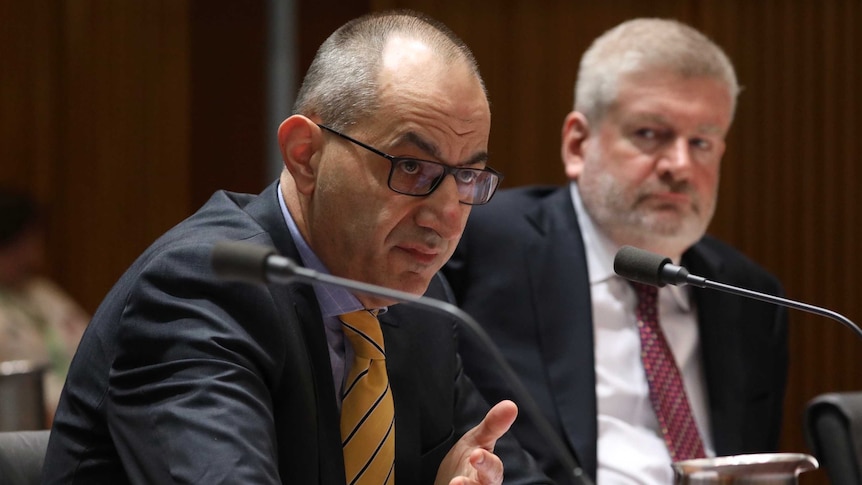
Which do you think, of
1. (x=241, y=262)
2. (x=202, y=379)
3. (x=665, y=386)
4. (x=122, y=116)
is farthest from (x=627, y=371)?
(x=122, y=116)

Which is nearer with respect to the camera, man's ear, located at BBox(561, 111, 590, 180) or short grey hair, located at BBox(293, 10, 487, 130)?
short grey hair, located at BBox(293, 10, 487, 130)

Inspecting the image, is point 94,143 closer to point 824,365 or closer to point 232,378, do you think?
point 824,365

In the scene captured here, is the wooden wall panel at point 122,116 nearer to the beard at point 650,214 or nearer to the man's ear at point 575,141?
the man's ear at point 575,141

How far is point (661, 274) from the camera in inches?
72.8

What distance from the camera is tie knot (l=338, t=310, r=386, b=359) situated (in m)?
1.89

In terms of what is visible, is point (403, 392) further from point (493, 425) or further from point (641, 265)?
point (641, 265)

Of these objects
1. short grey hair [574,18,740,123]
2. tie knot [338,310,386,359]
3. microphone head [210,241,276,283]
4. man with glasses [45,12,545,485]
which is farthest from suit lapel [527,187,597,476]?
microphone head [210,241,276,283]

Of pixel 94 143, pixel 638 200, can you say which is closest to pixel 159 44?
pixel 94 143

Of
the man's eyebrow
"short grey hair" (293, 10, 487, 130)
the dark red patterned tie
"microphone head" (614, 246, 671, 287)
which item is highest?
"short grey hair" (293, 10, 487, 130)

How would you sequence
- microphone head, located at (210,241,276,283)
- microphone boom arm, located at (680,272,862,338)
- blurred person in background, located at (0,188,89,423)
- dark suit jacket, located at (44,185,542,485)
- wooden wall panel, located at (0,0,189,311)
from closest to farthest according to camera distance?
microphone head, located at (210,241,276,283), dark suit jacket, located at (44,185,542,485), microphone boom arm, located at (680,272,862,338), blurred person in background, located at (0,188,89,423), wooden wall panel, located at (0,0,189,311)

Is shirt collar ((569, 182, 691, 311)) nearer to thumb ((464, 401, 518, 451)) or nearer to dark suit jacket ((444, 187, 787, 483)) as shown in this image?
dark suit jacket ((444, 187, 787, 483))

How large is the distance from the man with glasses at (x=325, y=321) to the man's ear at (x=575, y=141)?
3.26 feet

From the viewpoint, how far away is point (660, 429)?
8.89 ft

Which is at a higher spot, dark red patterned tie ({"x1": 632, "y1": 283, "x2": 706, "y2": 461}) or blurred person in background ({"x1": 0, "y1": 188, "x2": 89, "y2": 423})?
dark red patterned tie ({"x1": 632, "y1": 283, "x2": 706, "y2": 461})
